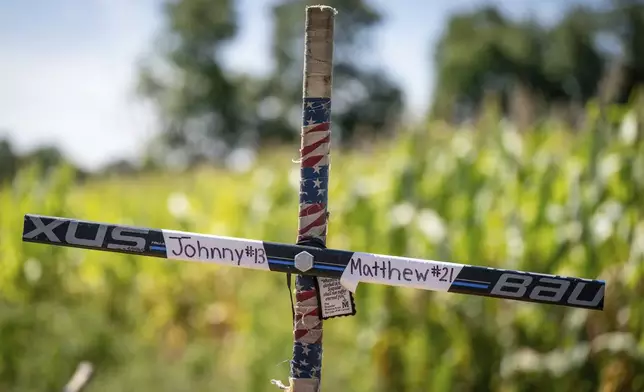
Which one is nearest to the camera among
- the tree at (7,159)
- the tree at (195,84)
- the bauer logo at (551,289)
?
the bauer logo at (551,289)

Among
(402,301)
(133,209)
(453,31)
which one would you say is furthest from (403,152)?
(453,31)

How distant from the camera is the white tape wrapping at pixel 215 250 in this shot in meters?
0.83

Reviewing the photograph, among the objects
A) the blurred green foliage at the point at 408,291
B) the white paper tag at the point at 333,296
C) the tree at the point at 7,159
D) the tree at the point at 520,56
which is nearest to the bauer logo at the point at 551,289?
the white paper tag at the point at 333,296

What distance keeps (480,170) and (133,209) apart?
2.25m

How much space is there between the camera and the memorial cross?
2.70ft

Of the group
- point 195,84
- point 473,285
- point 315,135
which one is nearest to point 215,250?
point 315,135

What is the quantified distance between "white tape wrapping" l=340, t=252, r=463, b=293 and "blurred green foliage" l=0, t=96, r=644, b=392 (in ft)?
4.22

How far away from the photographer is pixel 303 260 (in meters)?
0.83

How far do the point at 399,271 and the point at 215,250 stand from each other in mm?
218

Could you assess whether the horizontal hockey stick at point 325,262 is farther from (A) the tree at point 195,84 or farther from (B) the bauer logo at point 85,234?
(A) the tree at point 195,84

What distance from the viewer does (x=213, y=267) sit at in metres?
3.38

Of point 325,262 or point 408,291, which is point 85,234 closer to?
point 325,262

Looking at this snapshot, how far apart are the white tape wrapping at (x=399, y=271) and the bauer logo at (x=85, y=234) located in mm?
248

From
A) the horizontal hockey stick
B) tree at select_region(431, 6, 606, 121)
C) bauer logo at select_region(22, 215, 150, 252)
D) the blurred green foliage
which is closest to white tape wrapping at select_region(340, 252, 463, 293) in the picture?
the horizontal hockey stick
